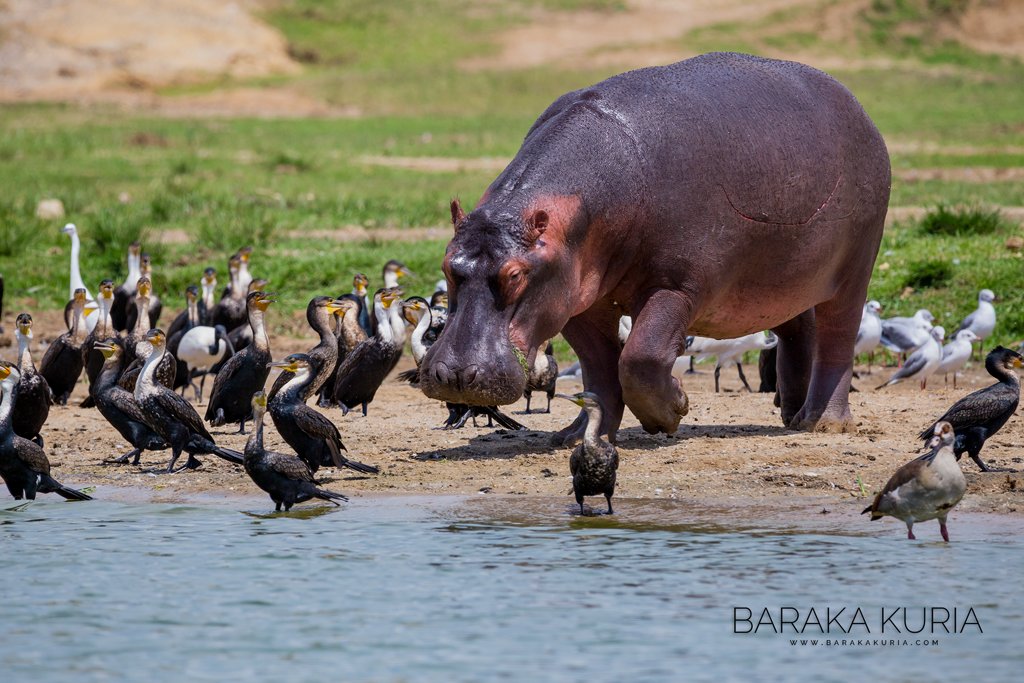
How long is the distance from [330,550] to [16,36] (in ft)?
136

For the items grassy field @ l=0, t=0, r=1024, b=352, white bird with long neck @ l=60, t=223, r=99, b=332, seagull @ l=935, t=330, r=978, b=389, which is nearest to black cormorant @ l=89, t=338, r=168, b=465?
white bird with long neck @ l=60, t=223, r=99, b=332

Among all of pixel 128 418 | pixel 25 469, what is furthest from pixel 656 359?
pixel 128 418

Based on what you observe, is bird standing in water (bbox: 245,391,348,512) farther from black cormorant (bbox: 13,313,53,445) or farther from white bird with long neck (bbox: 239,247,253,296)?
white bird with long neck (bbox: 239,247,253,296)

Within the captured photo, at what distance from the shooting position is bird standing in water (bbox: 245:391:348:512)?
7.37m

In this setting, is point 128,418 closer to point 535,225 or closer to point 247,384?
point 247,384

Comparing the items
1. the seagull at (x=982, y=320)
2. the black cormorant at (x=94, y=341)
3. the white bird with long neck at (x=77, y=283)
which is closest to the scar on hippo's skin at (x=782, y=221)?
the seagull at (x=982, y=320)

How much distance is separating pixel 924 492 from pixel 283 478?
2.90 m

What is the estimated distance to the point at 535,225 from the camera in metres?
6.91

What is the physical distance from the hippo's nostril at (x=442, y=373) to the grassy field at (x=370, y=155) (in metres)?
6.52

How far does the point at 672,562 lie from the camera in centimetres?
608

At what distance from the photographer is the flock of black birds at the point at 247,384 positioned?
24.8 ft

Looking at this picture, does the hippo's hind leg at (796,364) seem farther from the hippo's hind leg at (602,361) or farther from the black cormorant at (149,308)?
the black cormorant at (149,308)

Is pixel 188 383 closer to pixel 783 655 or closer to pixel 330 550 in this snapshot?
pixel 330 550

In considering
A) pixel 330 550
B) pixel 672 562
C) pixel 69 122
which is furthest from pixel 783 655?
pixel 69 122
